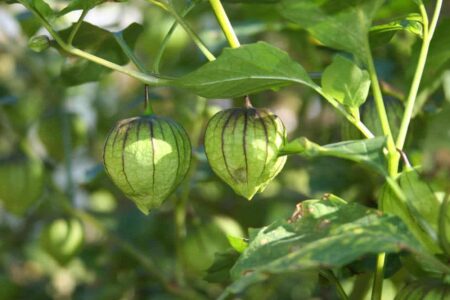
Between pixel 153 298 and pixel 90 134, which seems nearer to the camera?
pixel 153 298

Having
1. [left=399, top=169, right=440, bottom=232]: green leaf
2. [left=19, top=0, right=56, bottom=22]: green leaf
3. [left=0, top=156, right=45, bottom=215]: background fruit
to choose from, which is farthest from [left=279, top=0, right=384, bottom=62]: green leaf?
[left=0, top=156, right=45, bottom=215]: background fruit

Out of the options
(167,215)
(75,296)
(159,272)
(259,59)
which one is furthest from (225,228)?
(259,59)

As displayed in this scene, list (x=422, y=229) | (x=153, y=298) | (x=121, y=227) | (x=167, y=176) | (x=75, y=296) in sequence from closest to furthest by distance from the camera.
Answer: (x=422, y=229), (x=167, y=176), (x=153, y=298), (x=121, y=227), (x=75, y=296)

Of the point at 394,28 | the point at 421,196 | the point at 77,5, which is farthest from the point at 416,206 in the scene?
the point at 77,5

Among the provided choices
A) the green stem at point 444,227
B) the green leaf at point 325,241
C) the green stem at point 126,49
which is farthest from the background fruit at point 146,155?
the green stem at point 444,227

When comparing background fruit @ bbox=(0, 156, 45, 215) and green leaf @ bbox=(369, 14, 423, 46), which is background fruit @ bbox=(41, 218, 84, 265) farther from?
green leaf @ bbox=(369, 14, 423, 46)

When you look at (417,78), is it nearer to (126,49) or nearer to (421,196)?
(421,196)

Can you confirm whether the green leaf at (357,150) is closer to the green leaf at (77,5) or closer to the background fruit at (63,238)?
the green leaf at (77,5)

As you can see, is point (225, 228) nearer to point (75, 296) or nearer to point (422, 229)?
point (75, 296)
